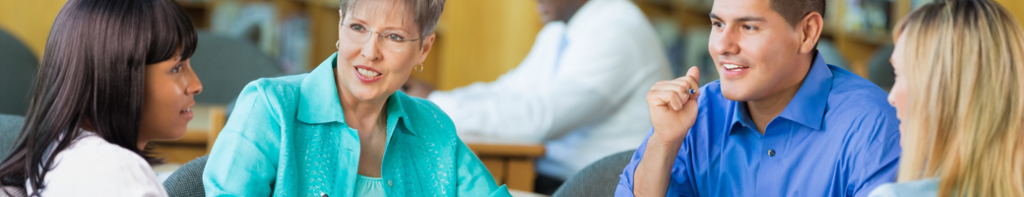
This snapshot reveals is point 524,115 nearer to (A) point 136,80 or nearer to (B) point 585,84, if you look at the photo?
(B) point 585,84

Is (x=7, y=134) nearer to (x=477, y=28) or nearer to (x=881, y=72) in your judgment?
(x=477, y=28)

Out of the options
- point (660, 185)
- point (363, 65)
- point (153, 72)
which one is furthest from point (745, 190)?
point (153, 72)

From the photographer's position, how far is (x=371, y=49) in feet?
4.61

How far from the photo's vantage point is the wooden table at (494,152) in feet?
8.20

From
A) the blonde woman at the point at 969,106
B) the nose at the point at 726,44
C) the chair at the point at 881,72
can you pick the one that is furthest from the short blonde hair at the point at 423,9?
the chair at the point at 881,72

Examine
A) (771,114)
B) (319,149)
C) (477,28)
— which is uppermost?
(771,114)

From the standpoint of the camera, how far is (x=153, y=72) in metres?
1.33

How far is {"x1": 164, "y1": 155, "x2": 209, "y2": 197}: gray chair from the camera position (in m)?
1.44

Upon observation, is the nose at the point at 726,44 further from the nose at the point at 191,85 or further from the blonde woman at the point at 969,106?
the nose at the point at 191,85

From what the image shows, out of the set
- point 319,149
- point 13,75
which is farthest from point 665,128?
point 13,75

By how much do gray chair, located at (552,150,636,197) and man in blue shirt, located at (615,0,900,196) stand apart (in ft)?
0.45

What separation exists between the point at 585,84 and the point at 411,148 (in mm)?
1384

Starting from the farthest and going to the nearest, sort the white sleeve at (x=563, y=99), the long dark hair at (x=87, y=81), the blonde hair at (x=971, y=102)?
the white sleeve at (x=563, y=99) < the long dark hair at (x=87, y=81) < the blonde hair at (x=971, y=102)

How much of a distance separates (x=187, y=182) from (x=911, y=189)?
44.4 inches
